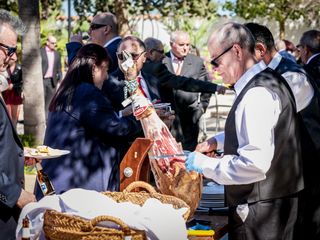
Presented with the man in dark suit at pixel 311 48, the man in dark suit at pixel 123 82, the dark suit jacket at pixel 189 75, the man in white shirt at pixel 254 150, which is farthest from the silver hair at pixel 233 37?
the dark suit jacket at pixel 189 75

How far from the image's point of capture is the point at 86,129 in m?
4.12

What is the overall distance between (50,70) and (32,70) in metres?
3.97

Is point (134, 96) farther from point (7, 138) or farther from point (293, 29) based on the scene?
point (293, 29)

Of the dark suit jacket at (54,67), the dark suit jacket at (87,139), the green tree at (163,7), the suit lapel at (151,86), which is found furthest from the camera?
the green tree at (163,7)

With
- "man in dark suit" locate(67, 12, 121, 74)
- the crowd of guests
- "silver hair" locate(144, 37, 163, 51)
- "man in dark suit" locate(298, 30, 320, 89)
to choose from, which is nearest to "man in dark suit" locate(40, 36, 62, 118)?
"silver hair" locate(144, 37, 163, 51)

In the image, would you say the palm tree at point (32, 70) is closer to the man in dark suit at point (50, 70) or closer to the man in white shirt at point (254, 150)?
the man in dark suit at point (50, 70)

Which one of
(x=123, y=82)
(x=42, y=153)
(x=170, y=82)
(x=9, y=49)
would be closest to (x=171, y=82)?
(x=170, y=82)

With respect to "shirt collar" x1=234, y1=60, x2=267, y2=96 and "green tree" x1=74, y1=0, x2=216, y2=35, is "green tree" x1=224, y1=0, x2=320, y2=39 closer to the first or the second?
"green tree" x1=74, y1=0, x2=216, y2=35

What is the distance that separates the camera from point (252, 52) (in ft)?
10.9

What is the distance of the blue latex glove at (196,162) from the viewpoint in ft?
10.5

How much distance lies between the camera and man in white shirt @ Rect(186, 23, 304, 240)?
10.2ft

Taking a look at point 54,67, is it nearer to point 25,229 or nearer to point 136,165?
point 136,165

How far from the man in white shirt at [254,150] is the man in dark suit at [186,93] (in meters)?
5.09

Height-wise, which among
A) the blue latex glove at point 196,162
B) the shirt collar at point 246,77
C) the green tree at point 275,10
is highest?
the shirt collar at point 246,77
